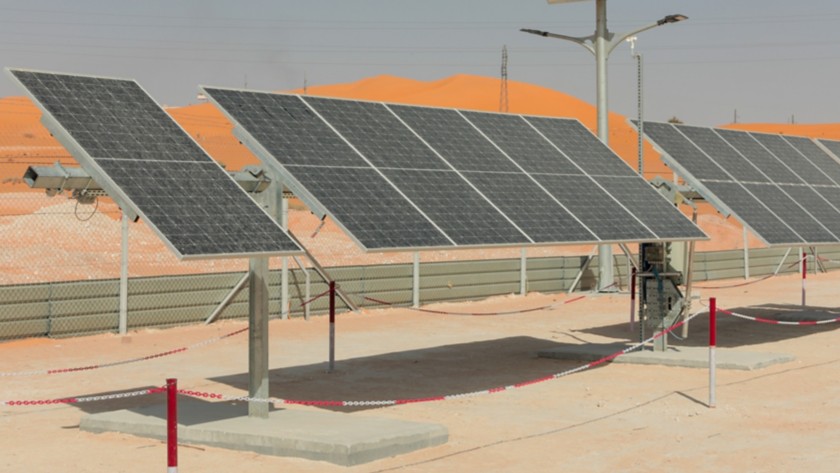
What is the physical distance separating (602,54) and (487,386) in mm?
14816

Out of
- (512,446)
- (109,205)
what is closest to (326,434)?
(512,446)

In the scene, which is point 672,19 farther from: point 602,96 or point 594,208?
point 594,208

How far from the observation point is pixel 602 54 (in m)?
30.7

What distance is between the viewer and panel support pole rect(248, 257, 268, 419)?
14.0m

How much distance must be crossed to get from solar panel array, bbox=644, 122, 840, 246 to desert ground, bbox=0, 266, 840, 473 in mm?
2177

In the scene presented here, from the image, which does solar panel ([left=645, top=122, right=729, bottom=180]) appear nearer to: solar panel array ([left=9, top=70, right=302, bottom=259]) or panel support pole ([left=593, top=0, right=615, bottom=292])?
panel support pole ([left=593, top=0, right=615, bottom=292])

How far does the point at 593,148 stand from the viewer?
20.5 metres

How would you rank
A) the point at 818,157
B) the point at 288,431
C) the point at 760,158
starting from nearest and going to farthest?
the point at 288,431 → the point at 760,158 → the point at 818,157

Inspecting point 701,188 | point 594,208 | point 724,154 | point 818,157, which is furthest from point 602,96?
point 594,208

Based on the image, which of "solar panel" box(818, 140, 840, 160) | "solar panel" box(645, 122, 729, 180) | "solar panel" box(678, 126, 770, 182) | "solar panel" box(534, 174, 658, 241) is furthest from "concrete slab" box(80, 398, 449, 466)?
"solar panel" box(818, 140, 840, 160)

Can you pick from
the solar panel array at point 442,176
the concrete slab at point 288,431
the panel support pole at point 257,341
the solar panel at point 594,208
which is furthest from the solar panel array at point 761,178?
the panel support pole at point 257,341

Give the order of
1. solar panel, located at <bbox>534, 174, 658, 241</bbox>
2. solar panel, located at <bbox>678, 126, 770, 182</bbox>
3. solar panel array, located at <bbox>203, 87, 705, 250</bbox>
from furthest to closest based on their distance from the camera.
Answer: solar panel, located at <bbox>678, 126, 770, 182</bbox> < solar panel, located at <bbox>534, 174, 658, 241</bbox> < solar panel array, located at <bbox>203, 87, 705, 250</bbox>

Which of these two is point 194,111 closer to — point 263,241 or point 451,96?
point 451,96

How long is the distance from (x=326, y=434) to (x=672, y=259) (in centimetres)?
874
